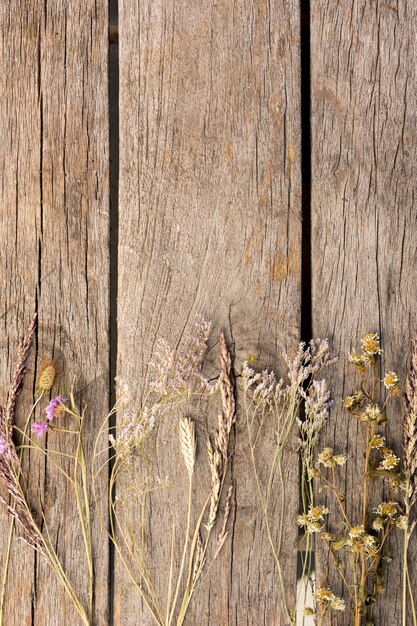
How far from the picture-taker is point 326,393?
2.03 meters

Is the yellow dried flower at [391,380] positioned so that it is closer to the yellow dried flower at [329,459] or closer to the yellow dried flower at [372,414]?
the yellow dried flower at [372,414]

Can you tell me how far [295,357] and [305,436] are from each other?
28 centimetres

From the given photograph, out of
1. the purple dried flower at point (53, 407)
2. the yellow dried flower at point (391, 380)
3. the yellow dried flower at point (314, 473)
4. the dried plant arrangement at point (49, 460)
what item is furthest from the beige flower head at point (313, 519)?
the purple dried flower at point (53, 407)

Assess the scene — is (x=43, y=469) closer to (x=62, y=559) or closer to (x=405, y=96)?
(x=62, y=559)

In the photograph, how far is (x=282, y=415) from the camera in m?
2.02

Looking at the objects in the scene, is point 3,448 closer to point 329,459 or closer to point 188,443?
point 188,443

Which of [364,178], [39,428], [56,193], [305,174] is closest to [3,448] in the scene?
[39,428]

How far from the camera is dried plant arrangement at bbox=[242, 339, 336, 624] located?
1.96 metres

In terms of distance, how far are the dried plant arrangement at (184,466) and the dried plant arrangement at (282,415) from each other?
8 centimetres

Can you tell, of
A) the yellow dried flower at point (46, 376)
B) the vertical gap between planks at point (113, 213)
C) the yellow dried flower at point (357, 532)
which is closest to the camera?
the yellow dried flower at point (357, 532)

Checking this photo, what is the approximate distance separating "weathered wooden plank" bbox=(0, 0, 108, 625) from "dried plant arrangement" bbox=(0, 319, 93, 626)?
0.06 metres

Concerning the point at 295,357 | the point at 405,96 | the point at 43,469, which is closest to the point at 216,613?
the point at 43,469

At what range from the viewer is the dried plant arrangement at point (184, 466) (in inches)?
77.5

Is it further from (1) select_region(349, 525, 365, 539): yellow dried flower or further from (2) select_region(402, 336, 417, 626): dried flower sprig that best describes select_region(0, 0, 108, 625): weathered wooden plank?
(2) select_region(402, 336, 417, 626): dried flower sprig
